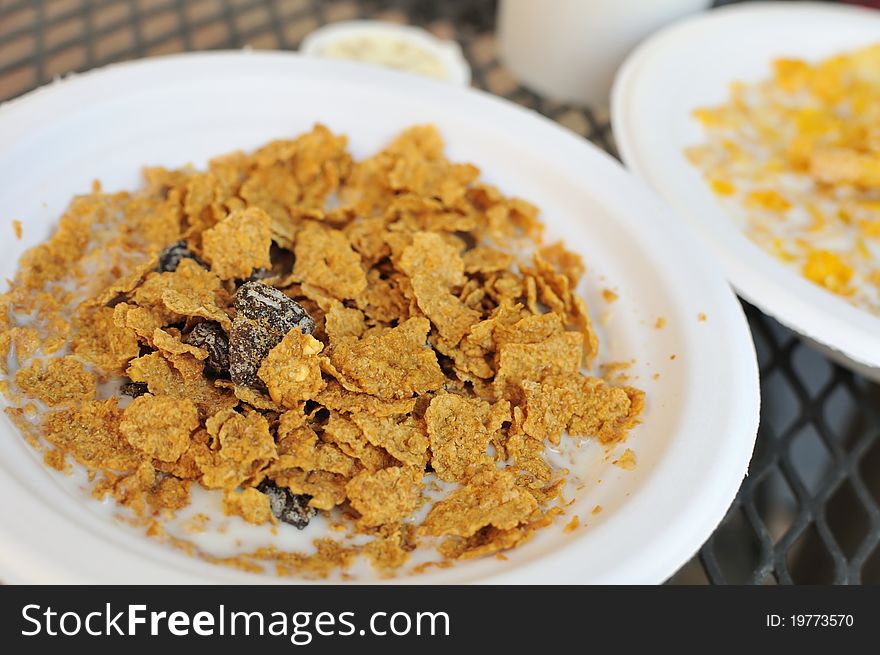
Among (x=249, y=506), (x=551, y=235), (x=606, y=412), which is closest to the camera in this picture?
(x=249, y=506)

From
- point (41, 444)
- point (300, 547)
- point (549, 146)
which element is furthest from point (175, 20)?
point (300, 547)

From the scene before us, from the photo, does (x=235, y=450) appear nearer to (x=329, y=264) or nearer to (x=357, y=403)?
(x=357, y=403)

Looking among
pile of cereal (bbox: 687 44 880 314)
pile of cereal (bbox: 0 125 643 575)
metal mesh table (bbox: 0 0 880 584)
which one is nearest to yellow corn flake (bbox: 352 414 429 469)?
pile of cereal (bbox: 0 125 643 575)

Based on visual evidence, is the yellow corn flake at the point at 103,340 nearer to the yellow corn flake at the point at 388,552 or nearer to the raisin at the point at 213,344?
the raisin at the point at 213,344

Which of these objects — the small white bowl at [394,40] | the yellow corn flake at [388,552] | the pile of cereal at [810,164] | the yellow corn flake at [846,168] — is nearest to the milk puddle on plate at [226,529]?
the yellow corn flake at [388,552]

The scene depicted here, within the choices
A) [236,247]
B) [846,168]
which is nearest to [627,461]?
[236,247]

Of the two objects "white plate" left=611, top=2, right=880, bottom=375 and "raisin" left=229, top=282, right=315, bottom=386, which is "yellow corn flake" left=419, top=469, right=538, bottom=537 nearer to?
"raisin" left=229, top=282, right=315, bottom=386

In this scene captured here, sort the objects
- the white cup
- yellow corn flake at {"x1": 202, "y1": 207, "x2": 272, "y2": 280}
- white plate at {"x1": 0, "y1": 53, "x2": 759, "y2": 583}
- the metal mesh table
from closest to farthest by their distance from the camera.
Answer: white plate at {"x1": 0, "y1": 53, "x2": 759, "y2": 583}
yellow corn flake at {"x1": 202, "y1": 207, "x2": 272, "y2": 280}
the metal mesh table
the white cup
